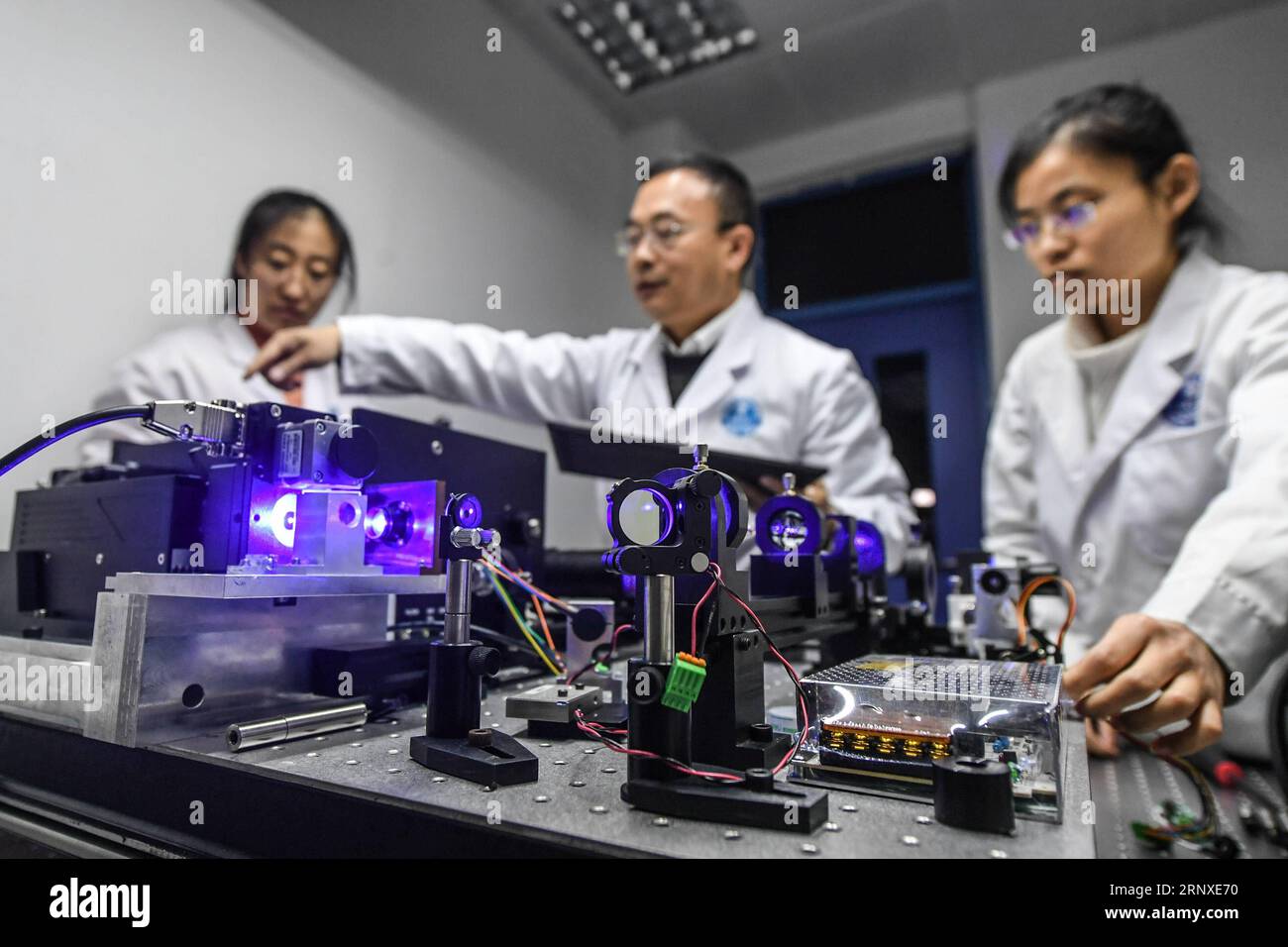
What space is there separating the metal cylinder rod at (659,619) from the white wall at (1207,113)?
292 centimetres

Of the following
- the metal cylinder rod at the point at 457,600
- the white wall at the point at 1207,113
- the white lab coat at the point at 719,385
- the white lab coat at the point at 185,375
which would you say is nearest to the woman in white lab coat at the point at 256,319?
the white lab coat at the point at 185,375

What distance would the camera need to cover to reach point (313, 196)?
6.65 ft

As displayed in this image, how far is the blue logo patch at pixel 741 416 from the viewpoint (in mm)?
1927

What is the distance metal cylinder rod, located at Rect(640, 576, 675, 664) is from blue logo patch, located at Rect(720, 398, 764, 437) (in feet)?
4.63

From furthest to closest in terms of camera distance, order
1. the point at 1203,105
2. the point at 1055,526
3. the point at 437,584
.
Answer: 1. the point at 1203,105
2. the point at 1055,526
3. the point at 437,584

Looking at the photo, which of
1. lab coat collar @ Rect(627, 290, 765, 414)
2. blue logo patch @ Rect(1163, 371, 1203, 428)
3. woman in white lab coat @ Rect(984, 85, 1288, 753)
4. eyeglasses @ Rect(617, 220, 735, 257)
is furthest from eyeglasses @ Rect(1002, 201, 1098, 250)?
eyeglasses @ Rect(617, 220, 735, 257)

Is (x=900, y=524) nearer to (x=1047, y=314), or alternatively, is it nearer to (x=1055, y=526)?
(x=1055, y=526)

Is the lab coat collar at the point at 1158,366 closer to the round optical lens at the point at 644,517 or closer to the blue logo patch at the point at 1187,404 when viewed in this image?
the blue logo patch at the point at 1187,404

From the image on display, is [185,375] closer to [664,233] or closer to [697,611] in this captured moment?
[664,233]

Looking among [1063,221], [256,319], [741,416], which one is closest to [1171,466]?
[1063,221]

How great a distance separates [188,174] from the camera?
1735mm

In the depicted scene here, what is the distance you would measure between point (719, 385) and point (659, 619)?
4.82 ft
